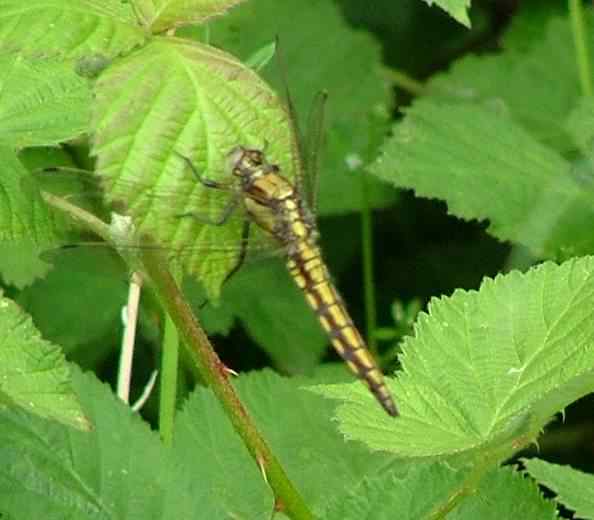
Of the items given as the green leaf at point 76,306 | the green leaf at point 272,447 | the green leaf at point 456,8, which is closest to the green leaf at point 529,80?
the green leaf at point 76,306

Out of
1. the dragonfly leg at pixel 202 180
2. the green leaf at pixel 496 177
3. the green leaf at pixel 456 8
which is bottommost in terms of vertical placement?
the green leaf at pixel 496 177

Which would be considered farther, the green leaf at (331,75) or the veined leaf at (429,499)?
the green leaf at (331,75)

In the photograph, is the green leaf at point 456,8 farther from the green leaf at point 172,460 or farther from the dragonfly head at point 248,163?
the green leaf at point 172,460

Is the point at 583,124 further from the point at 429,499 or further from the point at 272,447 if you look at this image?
the point at 429,499

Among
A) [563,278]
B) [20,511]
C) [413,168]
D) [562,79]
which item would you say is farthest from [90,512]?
[562,79]

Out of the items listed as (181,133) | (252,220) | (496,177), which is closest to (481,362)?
(252,220)
